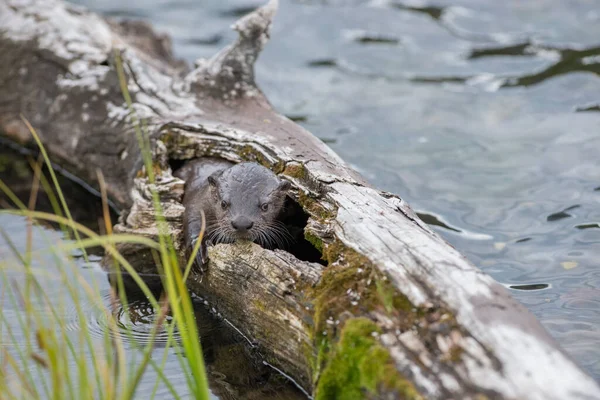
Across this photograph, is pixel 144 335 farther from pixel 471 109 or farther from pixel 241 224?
pixel 471 109

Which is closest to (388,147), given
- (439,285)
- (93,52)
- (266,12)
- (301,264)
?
(266,12)

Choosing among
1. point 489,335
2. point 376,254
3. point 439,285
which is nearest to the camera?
point 489,335

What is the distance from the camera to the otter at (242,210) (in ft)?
14.4

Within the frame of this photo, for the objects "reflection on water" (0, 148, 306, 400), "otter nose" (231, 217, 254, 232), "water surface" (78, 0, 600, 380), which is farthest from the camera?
"water surface" (78, 0, 600, 380)

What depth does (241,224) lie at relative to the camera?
4293mm

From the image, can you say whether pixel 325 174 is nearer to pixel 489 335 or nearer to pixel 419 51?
pixel 489 335

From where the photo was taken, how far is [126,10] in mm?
10477

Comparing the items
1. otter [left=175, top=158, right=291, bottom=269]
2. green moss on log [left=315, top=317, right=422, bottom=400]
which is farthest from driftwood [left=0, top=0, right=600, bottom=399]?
otter [left=175, top=158, right=291, bottom=269]

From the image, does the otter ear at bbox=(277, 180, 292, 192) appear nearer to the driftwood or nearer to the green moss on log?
the driftwood

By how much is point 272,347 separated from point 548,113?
4.72 m

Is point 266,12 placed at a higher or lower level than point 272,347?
higher

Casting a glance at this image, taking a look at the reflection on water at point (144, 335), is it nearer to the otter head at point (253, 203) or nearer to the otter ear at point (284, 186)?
the otter head at point (253, 203)

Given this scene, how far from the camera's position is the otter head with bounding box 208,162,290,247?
440 cm

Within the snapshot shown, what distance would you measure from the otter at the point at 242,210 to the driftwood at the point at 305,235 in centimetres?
11
